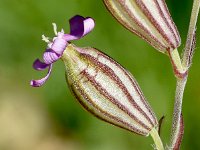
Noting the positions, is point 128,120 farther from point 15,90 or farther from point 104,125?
point 15,90

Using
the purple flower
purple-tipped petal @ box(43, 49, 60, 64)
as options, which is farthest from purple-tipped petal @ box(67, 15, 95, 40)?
purple-tipped petal @ box(43, 49, 60, 64)

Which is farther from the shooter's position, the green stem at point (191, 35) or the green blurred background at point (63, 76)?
the green blurred background at point (63, 76)

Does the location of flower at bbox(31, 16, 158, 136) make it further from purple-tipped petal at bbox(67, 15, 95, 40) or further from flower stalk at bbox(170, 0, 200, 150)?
flower stalk at bbox(170, 0, 200, 150)

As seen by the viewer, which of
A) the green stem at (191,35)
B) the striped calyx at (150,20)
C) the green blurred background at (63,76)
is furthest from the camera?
the green blurred background at (63,76)

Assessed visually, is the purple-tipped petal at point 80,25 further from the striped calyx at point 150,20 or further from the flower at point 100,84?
the striped calyx at point 150,20

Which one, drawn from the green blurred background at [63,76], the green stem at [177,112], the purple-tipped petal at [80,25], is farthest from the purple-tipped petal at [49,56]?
the green blurred background at [63,76]

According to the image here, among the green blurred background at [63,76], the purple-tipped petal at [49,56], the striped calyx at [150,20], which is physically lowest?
the green blurred background at [63,76]
